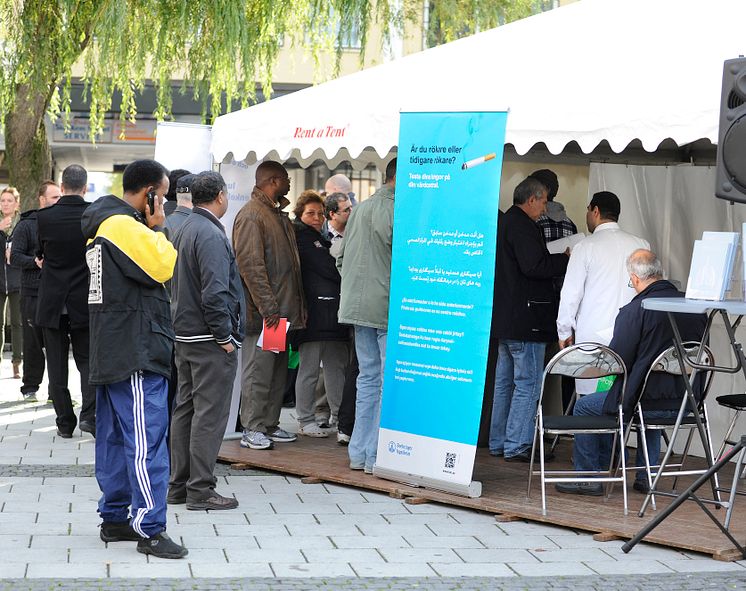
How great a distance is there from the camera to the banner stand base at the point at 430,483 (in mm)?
7645

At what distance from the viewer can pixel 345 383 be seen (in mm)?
9539

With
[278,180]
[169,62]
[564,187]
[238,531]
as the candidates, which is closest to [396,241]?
[278,180]

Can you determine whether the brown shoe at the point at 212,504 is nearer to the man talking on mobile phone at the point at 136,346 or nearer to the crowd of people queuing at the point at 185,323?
the crowd of people queuing at the point at 185,323

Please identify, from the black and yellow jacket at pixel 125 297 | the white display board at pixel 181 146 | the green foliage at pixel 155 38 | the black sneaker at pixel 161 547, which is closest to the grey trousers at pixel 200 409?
the black and yellow jacket at pixel 125 297

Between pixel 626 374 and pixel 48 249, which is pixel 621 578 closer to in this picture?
pixel 626 374

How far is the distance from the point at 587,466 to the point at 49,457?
382 cm

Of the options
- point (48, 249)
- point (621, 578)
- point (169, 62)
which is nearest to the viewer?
point (621, 578)

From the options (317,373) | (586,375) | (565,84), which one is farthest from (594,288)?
(317,373)

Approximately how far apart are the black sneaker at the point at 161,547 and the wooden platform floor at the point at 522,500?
193 centimetres

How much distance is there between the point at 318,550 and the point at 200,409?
1.25 metres

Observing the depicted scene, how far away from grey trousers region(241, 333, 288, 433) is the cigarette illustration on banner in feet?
8.00

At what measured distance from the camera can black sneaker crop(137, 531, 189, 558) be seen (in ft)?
20.1

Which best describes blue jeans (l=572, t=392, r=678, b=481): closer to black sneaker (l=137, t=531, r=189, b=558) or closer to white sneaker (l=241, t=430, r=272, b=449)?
white sneaker (l=241, t=430, r=272, b=449)

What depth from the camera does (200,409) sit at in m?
7.25
